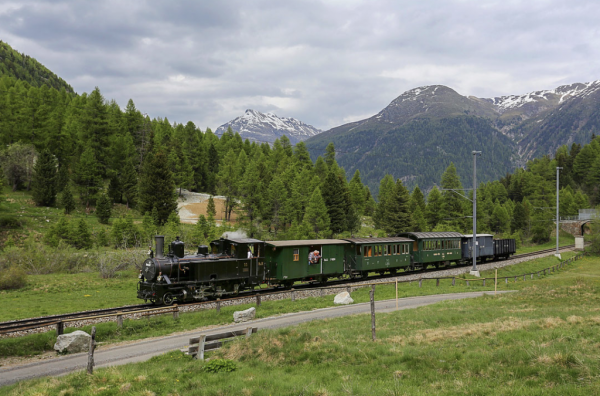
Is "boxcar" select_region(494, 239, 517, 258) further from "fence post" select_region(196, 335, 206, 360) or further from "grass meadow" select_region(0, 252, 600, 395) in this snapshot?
"fence post" select_region(196, 335, 206, 360)

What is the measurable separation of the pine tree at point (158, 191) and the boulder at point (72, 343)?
44.2 metres

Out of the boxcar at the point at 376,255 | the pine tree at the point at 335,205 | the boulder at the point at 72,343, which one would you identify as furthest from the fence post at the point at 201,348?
the pine tree at the point at 335,205

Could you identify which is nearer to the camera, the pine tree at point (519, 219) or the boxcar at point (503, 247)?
the boxcar at point (503, 247)

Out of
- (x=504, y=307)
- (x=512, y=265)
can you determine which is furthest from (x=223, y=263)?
(x=512, y=265)

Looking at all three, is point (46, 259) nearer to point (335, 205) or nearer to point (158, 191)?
point (158, 191)

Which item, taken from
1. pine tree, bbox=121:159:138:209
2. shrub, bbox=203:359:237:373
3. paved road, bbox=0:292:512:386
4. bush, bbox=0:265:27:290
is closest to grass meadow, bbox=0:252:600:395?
shrub, bbox=203:359:237:373

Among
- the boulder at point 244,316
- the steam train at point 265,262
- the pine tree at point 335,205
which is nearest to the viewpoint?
the boulder at point 244,316

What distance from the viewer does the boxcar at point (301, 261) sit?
27.0m

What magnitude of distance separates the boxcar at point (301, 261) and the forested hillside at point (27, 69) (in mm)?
162501

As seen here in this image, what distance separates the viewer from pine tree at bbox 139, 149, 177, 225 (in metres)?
58.7

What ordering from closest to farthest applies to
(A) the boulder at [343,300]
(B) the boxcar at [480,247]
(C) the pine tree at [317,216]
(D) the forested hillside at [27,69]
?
(A) the boulder at [343,300]
(B) the boxcar at [480,247]
(C) the pine tree at [317,216]
(D) the forested hillside at [27,69]

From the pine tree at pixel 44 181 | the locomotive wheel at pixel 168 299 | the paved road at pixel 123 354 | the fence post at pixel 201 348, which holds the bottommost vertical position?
the paved road at pixel 123 354

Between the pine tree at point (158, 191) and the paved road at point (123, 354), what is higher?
the pine tree at point (158, 191)

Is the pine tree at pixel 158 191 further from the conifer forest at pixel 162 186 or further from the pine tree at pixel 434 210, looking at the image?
the pine tree at pixel 434 210
